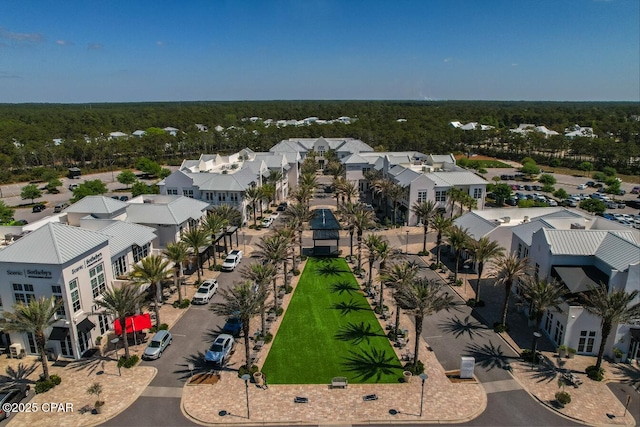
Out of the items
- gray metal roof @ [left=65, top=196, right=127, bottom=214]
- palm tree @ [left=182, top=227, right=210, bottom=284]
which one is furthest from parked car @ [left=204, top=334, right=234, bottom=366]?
gray metal roof @ [left=65, top=196, right=127, bottom=214]

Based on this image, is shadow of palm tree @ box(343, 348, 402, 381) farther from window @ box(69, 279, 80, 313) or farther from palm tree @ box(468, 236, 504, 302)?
window @ box(69, 279, 80, 313)

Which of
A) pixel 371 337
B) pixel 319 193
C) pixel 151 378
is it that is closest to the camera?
pixel 151 378

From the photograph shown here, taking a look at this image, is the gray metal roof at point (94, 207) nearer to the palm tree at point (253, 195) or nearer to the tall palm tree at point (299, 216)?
the tall palm tree at point (299, 216)

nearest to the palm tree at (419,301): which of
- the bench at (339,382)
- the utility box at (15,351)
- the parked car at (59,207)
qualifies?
the bench at (339,382)

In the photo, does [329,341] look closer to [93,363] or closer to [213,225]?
[93,363]

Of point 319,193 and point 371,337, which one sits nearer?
point 371,337

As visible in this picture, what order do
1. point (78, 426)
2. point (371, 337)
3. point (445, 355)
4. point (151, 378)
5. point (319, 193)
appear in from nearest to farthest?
point (78, 426) < point (151, 378) < point (445, 355) < point (371, 337) < point (319, 193)

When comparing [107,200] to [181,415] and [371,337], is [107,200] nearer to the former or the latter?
[181,415]

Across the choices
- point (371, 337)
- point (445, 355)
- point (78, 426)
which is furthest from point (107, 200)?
point (445, 355)
